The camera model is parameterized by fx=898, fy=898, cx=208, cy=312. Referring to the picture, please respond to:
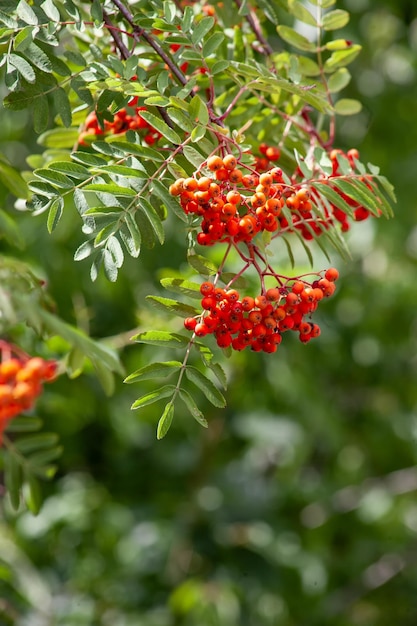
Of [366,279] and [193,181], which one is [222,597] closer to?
[366,279]

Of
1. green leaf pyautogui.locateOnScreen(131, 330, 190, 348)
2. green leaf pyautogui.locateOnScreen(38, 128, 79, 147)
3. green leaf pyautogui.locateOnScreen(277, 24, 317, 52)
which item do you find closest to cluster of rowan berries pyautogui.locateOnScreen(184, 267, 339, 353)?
green leaf pyautogui.locateOnScreen(131, 330, 190, 348)

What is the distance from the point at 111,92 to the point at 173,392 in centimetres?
50

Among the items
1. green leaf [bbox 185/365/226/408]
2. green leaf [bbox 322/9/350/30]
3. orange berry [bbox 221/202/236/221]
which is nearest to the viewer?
orange berry [bbox 221/202/236/221]

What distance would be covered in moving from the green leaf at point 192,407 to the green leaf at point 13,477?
2.18ft

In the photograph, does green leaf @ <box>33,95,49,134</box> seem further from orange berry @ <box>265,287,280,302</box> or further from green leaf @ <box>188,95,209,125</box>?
orange berry @ <box>265,287,280,302</box>

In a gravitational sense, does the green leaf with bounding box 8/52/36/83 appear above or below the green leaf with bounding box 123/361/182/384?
above

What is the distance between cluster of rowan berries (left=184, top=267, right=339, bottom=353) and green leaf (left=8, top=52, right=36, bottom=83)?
0.43 m

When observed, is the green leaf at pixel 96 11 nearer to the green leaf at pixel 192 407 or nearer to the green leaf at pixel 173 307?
the green leaf at pixel 173 307

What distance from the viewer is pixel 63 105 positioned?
1.49 m

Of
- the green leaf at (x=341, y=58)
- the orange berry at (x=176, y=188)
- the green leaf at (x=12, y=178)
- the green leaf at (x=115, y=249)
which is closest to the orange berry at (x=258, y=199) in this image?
the orange berry at (x=176, y=188)

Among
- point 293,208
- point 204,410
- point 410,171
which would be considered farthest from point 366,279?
point 293,208

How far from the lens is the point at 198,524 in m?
3.88

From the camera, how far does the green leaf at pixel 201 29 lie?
145cm

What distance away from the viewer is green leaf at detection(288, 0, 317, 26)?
1718mm
